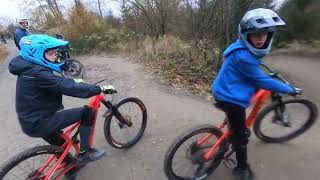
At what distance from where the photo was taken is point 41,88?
3484 millimetres

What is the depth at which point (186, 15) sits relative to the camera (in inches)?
421

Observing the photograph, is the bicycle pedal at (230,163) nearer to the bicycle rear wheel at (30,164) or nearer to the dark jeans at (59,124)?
the dark jeans at (59,124)

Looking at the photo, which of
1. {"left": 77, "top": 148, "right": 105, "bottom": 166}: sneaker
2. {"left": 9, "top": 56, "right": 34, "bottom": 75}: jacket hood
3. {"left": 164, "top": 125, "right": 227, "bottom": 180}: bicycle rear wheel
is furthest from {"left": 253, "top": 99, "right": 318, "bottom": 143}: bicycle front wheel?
{"left": 9, "top": 56, "right": 34, "bottom": 75}: jacket hood

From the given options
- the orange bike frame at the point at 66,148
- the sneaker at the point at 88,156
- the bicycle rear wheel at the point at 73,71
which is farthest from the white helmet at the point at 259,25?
the bicycle rear wheel at the point at 73,71

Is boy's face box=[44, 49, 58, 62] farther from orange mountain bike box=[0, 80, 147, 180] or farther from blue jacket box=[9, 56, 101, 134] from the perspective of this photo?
orange mountain bike box=[0, 80, 147, 180]

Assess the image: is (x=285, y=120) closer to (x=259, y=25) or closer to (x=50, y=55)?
(x=259, y=25)

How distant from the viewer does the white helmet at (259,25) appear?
316cm

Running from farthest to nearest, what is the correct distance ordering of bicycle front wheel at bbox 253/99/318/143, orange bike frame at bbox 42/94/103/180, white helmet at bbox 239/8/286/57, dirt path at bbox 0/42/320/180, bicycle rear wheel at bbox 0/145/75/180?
bicycle front wheel at bbox 253/99/318/143, dirt path at bbox 0/42/320/180, orange bike frame at bbox 42/94/103/180, bicycle rear wheel at bbox 0/145/75/180, white helmet at bbox 239/8/286/57

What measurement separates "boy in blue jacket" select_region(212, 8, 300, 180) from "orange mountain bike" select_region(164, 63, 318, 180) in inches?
9.7

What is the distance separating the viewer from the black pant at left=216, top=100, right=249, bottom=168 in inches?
138

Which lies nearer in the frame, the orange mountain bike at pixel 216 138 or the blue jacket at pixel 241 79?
the blue jacket at pixel 241 79

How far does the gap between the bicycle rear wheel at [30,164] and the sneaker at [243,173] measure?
2.04 m

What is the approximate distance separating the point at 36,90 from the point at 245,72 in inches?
85.2

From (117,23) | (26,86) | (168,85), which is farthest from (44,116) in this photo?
(117,23)
